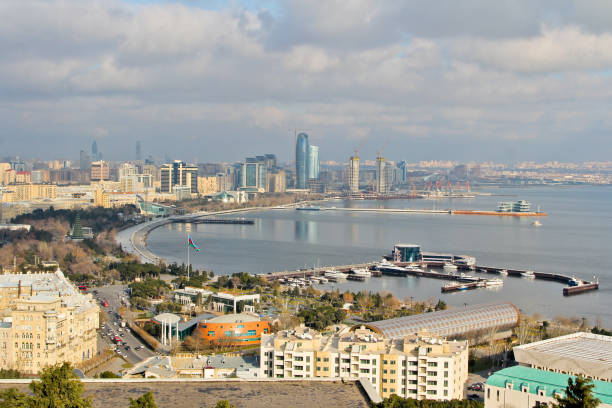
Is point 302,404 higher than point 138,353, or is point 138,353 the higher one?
point 302,404

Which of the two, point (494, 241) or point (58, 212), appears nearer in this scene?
point (494, 241)

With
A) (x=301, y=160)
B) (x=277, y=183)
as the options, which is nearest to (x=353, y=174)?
(x=277, y=183)

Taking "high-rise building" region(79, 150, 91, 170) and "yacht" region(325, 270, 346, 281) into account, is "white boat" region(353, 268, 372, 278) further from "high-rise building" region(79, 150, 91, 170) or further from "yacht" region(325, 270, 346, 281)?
"high-rise building" region(79, 150, 91, 170)

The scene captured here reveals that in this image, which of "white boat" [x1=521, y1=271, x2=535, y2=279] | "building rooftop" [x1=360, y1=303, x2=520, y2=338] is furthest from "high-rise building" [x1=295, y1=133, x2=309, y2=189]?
"building rooftop" [x1=360, y1=303, x2=520, y2=338]

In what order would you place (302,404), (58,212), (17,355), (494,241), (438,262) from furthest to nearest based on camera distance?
(58,212), (494,241), (438,262), (17,355), (302,404)

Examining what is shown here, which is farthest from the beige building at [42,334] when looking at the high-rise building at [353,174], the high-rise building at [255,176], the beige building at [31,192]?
the high-rise building at [353,174]

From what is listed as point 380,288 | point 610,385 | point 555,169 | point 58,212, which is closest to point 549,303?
point 380,288

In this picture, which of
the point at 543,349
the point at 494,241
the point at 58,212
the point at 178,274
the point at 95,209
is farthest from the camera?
the point at 95,209

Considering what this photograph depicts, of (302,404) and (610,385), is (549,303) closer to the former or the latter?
(610,385)
